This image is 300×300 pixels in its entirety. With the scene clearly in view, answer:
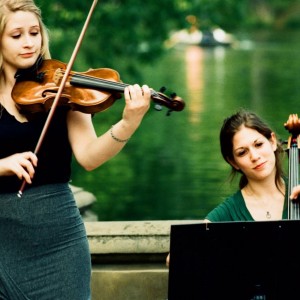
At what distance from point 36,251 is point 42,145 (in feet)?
0.99

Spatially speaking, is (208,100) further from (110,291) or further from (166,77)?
(110,291)

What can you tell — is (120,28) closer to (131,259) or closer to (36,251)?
(131,259)

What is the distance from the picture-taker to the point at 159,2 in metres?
21.7

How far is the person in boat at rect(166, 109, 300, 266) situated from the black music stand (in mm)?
530

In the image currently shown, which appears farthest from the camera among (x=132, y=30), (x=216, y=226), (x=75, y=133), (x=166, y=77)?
(x=166, y=77)

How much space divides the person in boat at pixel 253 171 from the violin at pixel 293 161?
0.30ft

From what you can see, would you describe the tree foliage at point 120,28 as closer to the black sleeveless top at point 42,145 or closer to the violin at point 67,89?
the violin at point 67,89

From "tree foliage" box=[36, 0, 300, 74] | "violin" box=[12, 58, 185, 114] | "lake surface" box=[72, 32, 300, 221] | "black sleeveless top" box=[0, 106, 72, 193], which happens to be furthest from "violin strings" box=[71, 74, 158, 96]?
"tree foliage" box=[36, 0, 300, 74]

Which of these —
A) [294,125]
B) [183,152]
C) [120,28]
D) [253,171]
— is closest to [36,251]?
[253,171]

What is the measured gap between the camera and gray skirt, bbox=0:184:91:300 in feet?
10.6

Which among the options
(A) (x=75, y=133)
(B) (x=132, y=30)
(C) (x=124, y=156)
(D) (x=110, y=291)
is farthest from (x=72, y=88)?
(B) (x=132, y=30)

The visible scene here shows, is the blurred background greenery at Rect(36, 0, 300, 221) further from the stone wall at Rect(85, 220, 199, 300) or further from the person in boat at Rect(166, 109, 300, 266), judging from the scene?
the person in boat at Rect(166, 109, 300, 266)

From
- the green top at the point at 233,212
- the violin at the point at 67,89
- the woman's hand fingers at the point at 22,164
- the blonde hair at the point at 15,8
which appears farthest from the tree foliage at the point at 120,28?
the woman's hand fingers at the point at 22,164

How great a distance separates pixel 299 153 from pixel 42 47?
2.91 ft
